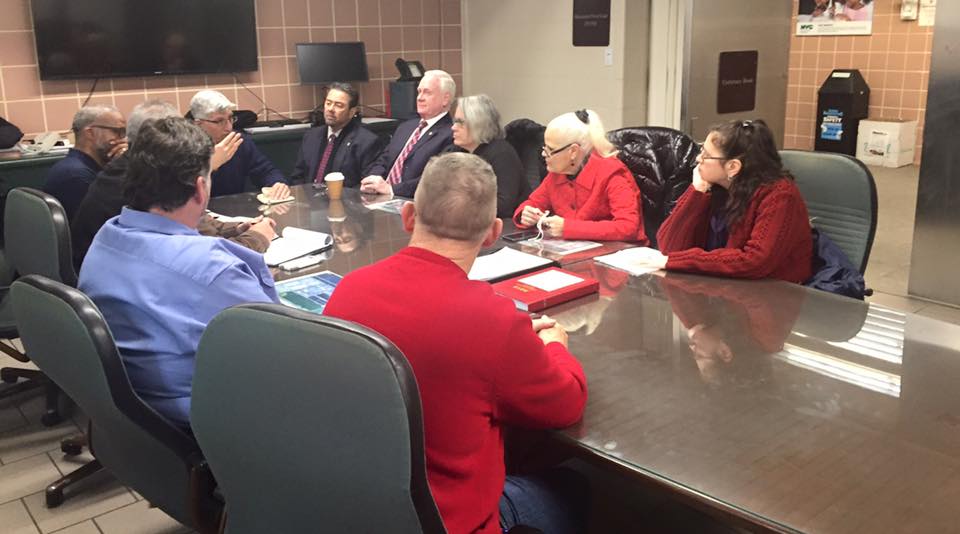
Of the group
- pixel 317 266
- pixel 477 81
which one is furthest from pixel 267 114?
pixel 317 266

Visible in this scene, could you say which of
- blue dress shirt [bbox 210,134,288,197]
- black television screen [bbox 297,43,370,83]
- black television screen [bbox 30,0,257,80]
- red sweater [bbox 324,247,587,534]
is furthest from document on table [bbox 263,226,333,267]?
black television screen [bbox 297,43,370,83]

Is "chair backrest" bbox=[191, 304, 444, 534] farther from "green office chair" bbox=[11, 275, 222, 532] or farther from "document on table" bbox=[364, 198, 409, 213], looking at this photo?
"document on table" bbox=[364, 198, 409, 213]

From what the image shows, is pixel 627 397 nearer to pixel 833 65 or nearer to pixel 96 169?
pixel 96 169

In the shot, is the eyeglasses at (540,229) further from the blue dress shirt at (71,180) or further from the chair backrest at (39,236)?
the blue dress shirt at (71,180)

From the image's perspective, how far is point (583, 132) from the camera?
3121 mm

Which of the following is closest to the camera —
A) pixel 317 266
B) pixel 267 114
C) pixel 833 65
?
pixel 317 266

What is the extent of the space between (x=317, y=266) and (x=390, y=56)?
14.1ft

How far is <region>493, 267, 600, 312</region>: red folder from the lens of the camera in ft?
7.17

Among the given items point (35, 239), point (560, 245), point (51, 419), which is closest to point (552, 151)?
point (560, 245)

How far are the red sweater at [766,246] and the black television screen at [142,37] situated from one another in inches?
168

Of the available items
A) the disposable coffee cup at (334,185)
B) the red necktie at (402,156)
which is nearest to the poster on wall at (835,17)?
the red necktie at (402,156)

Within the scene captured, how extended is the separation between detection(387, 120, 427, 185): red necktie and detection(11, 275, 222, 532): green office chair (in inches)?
104

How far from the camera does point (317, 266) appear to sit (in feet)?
8.81

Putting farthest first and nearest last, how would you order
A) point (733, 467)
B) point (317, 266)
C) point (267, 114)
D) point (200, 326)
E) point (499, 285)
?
1. point (267, 114)
2. point (317, 266)
3. point (499, 285)
4. point (200, 326)
5. point (733, 467)
